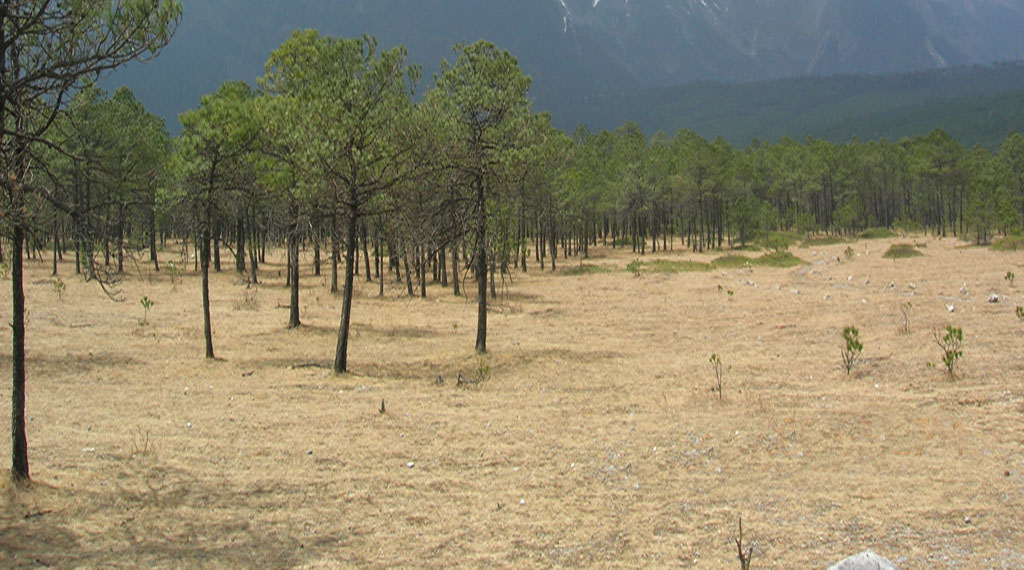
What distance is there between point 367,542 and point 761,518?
13.0ft

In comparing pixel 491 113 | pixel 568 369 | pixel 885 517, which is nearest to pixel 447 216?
pixel 491 113

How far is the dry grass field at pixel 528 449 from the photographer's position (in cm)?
696

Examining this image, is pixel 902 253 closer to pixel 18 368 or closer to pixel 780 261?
pixel 780 261

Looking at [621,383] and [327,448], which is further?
[621,383]

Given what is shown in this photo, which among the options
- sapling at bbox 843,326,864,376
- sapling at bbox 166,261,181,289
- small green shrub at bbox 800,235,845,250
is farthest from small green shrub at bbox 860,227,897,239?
sapling at bbox 843,326,864,376

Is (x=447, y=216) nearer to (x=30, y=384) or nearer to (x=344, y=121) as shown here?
(x=344, y=121)

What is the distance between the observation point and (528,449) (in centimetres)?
1012

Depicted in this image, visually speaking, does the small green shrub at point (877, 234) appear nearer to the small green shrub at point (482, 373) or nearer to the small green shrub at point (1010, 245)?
the small green shrub at point (1010, 245)

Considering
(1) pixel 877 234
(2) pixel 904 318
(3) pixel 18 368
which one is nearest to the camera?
(3) pixel 18 368

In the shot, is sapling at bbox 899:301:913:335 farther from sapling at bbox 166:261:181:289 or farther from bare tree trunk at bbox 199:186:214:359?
sapling at bbox 166:261:181:289

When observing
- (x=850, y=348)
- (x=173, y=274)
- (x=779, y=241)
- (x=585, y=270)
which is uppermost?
(x=779, y=241)

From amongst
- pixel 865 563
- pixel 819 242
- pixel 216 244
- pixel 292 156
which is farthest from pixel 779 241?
pixel 865 563

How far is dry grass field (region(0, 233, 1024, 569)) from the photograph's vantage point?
6965 mm

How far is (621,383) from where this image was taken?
46.7 feet
